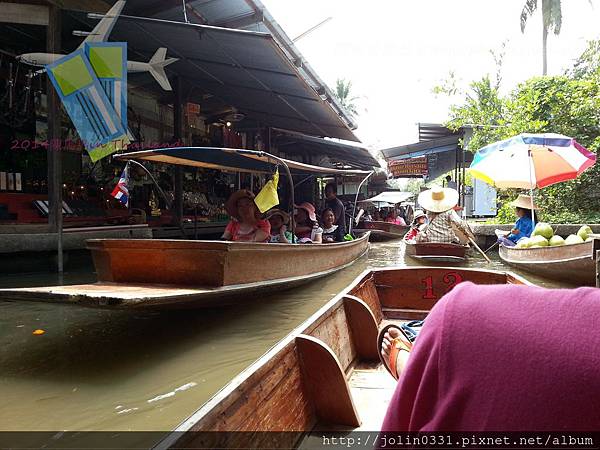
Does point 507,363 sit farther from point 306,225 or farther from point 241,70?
point 241,70

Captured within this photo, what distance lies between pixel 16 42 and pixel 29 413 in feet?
25.7

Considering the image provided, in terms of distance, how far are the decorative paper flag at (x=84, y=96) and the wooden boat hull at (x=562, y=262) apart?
21.6ft

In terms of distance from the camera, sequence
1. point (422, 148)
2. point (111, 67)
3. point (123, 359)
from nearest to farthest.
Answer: point (123, 359)
point (111, 67)
point (422, 148)

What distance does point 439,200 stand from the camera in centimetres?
806

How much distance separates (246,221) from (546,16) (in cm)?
2155

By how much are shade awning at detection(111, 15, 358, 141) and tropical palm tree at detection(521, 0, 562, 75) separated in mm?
15109

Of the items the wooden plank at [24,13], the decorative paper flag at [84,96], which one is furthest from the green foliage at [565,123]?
the wooden plank at [24,13]

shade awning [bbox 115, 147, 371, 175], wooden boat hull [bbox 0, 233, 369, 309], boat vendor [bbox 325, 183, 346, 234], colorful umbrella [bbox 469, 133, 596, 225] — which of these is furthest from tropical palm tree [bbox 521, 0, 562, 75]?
wooden boat hull [bbox 0, 233, 369, 309]

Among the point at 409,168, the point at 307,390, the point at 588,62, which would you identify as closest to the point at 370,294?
the point at 307,390

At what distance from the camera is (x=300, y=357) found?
2.12 m

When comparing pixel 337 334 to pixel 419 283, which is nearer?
pixel 337 334

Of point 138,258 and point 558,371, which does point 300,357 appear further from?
point 138,258

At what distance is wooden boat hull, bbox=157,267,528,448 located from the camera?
1.45 m

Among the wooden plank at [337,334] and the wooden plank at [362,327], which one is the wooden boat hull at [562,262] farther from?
the wooden plank at [337,334]
